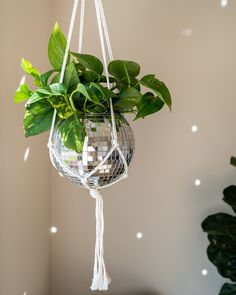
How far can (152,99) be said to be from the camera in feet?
2.71

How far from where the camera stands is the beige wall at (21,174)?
982 mm

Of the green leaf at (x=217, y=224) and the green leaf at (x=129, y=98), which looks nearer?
the green leaf at (x=129, y=98)

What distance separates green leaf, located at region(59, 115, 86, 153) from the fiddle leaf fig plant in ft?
2.18

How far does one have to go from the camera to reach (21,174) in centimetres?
110

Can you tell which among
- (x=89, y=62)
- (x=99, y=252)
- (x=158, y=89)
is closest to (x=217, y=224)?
(x=99, y=252)

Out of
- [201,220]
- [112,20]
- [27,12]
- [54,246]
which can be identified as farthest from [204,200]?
[27,12]

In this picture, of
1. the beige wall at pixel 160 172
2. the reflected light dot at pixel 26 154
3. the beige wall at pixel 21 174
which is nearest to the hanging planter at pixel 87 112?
the beige wall at pixel 21 174

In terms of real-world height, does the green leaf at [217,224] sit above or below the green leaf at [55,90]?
below

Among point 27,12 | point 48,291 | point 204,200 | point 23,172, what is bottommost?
point 48,291

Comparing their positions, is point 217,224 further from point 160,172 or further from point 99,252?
point 99,252

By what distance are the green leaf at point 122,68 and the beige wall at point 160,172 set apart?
52cm

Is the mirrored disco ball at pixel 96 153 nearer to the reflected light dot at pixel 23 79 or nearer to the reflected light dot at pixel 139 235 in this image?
the reflected light dot at pixel 23 79

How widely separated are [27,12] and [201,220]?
95 centimetres

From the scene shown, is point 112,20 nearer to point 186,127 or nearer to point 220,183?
point 186,127
